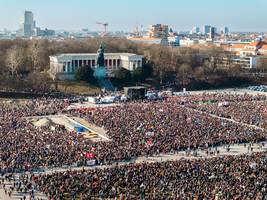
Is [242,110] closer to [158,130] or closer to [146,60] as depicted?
[158,130]

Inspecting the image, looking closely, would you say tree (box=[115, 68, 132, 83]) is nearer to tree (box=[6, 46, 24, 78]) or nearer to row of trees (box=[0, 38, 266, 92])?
row of trees (box=[0, 38, 266, 92])

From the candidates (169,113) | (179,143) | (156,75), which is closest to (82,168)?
(179,143)

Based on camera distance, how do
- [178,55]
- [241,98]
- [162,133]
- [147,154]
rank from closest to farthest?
[147,154]
[162,133]
[241,98]
[178,55]

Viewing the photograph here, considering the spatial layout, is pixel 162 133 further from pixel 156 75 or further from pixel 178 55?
pixel 178 55

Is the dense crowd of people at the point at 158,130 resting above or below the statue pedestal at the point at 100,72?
below

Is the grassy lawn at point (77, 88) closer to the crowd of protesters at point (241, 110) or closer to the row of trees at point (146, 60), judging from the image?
the row of trees at point (146, 60)

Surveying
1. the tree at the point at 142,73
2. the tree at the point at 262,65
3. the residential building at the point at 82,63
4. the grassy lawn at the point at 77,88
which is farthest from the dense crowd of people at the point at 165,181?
the tree at the point at 262,65
